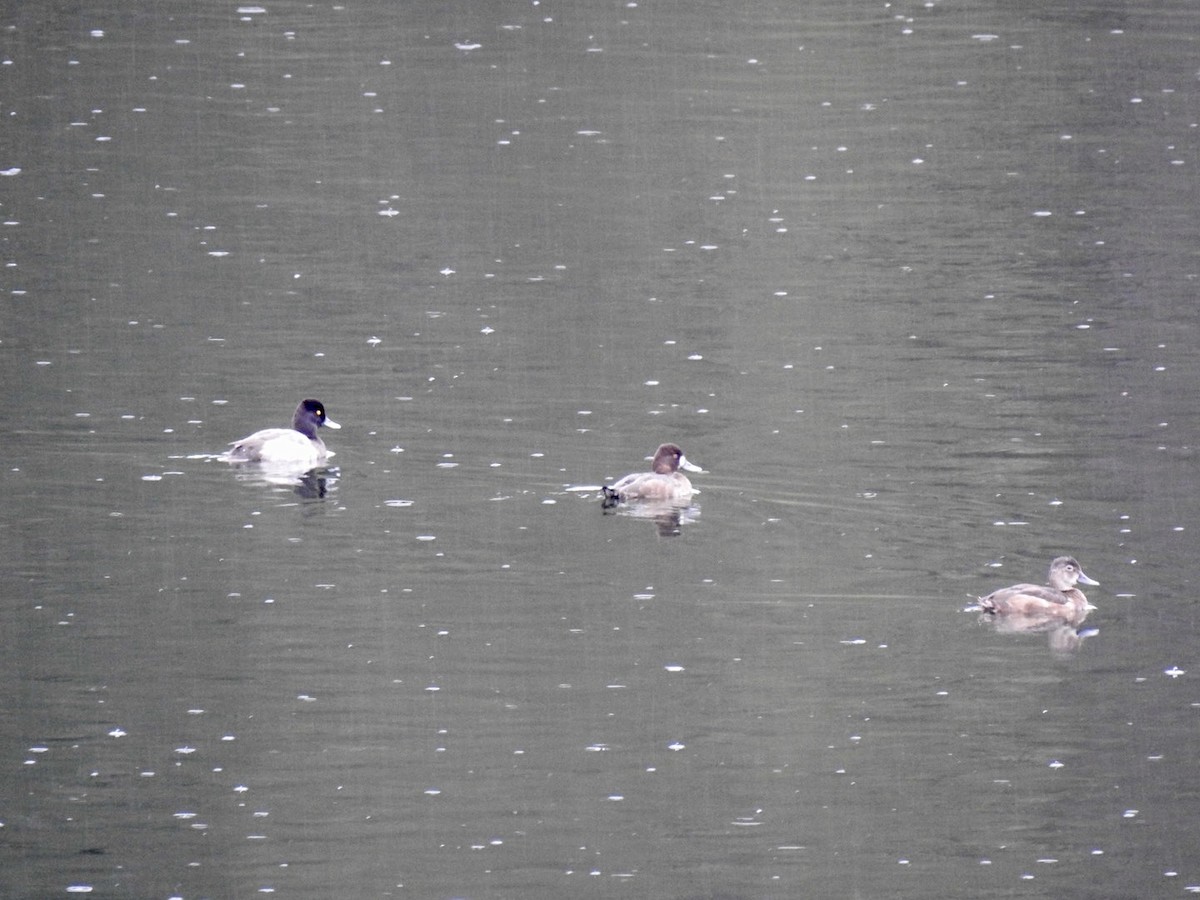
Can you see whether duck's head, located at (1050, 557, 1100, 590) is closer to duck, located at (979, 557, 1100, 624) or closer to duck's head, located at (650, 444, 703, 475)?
duck, located at (979, 557, 1100, 624)

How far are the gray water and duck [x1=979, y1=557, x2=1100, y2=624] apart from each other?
0.44 feet

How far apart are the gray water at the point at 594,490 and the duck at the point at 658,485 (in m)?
0.20

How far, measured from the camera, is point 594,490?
13688 mm

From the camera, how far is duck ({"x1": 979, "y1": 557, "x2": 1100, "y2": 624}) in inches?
449

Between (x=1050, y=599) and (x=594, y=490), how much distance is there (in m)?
3.18

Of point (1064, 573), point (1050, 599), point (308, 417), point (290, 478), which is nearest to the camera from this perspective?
point (1050, 599)

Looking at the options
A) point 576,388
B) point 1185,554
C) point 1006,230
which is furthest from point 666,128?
point 1185,554

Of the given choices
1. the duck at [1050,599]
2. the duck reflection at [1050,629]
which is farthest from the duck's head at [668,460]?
the duck reflection at [1050,629]

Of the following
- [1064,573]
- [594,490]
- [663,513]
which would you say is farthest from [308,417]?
[1064,573]

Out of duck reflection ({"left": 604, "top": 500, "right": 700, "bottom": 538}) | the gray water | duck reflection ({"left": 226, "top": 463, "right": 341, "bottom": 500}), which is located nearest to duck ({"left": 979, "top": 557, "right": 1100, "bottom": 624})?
the gray water

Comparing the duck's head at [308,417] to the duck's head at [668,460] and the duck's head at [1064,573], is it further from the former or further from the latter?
the duck's head at [1064,573]

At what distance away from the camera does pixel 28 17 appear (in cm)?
3325

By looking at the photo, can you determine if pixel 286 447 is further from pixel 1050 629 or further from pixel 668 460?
pixel 1050 629

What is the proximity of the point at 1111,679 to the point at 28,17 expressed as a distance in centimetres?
2568
